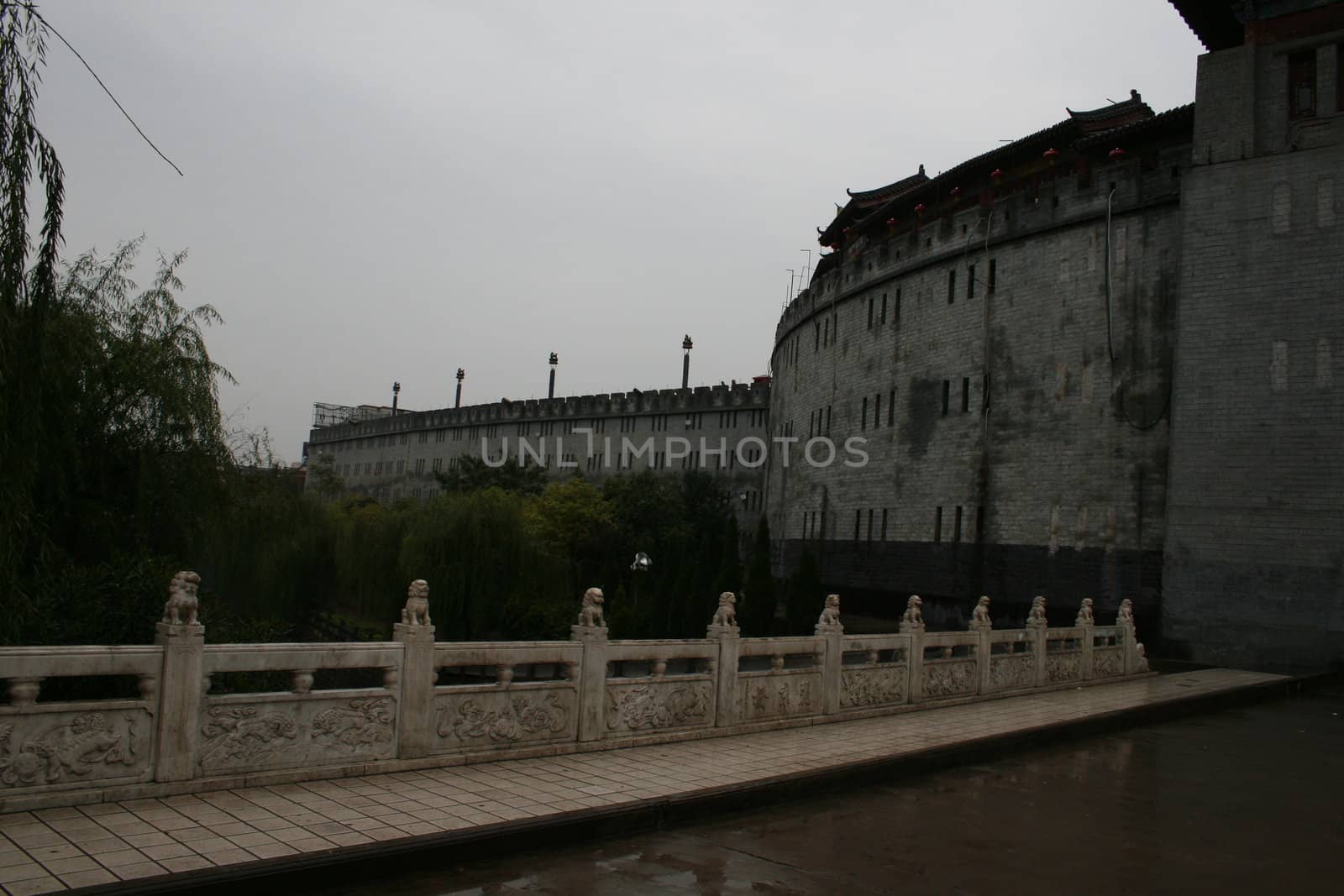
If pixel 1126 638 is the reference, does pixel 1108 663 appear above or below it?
below

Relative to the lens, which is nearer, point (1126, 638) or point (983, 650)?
point (983, 650)

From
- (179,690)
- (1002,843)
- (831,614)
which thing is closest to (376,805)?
(179,690)

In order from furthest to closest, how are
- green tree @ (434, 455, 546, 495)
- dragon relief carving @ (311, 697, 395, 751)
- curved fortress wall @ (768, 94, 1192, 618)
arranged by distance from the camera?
green tree @ (434, 455, 546, 495)
curved fortress wall @ (768, 94, 1192, 618)
dragon relief carving @ (311, 697, 395, 751)

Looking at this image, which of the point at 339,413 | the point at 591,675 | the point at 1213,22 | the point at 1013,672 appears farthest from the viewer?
the point at 339,413

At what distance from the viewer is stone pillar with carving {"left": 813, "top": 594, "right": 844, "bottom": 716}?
9336mm

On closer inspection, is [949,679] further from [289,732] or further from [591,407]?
[591,407]

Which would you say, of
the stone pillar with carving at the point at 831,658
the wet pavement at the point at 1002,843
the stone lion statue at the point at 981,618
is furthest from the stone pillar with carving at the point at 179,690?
the stone lion statue at the point at 981,618

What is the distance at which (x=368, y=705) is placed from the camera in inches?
243

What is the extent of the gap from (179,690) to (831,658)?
5.53 meters

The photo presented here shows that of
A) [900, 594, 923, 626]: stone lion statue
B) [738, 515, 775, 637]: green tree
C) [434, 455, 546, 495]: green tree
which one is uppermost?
[434, 455, 546, 495]: green tree

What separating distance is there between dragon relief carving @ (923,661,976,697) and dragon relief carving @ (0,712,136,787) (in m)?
7.52

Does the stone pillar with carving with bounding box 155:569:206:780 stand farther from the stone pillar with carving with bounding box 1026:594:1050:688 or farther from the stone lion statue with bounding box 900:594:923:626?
the stone pillar with carving with bounding box 1026:594:1050:688

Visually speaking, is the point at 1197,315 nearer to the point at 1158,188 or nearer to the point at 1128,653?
the point at 1158,188

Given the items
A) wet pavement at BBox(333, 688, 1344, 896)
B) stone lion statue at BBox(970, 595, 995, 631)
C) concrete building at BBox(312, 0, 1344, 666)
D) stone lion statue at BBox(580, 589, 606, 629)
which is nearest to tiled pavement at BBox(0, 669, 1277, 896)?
wet pavement at BBox(333, 688, 1344, 896)
